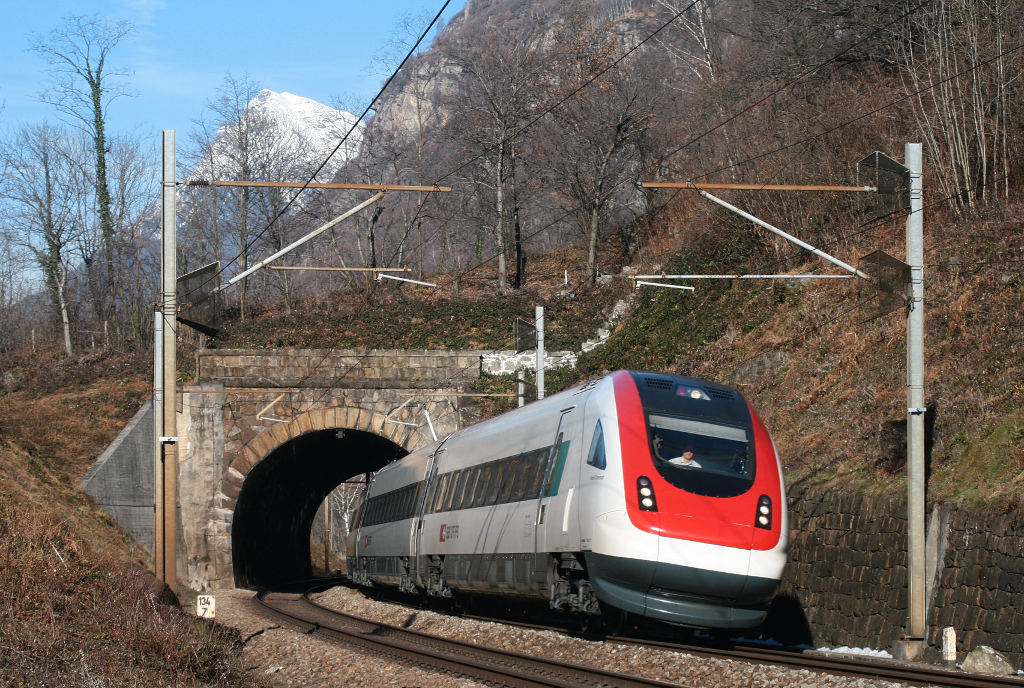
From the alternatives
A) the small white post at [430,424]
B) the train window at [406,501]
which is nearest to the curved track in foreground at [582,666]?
the train window at [406,501]

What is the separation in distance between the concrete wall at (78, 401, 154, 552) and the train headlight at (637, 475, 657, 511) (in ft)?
63.8

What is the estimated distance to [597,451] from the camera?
37.3ft

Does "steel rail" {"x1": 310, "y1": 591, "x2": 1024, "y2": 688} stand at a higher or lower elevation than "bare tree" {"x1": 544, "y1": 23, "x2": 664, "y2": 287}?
lower

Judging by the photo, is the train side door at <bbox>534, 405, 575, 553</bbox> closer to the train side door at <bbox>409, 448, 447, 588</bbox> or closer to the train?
the train

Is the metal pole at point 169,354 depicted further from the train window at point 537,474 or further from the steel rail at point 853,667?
the steel rail at point 853,667

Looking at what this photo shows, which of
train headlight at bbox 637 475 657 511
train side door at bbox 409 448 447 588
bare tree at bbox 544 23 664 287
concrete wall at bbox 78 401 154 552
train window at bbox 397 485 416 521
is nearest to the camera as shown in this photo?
train headlight at bbox 637 475 657 511

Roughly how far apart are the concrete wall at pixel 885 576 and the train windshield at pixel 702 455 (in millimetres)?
2860

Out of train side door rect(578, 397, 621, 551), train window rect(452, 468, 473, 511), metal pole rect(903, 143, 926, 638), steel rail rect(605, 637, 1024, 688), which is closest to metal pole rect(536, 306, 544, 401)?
train window rect(452, 468, 473, 511)

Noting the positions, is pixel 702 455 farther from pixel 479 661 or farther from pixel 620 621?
pixel 479 661

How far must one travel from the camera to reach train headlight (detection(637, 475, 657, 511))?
10.6 metres

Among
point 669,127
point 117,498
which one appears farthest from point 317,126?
point 117,498

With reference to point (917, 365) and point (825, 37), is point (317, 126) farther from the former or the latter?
point (917, 365)

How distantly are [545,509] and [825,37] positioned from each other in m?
22.0

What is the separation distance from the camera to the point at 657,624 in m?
12.0
